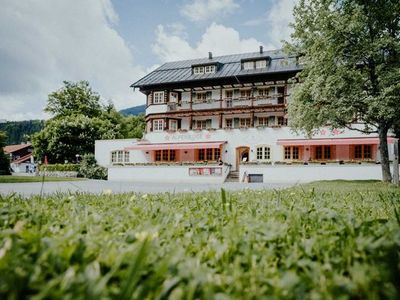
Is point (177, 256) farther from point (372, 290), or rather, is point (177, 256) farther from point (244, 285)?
point (372, 290)

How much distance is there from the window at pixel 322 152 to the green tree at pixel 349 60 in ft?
36.7

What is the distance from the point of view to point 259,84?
1283 inches

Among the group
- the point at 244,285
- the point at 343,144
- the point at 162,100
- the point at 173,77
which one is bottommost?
the point at 244,285

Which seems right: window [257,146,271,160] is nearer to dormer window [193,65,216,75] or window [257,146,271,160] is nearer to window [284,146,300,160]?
window [284,146,300,160]

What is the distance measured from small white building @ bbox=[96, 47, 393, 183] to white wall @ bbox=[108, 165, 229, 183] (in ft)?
0.27

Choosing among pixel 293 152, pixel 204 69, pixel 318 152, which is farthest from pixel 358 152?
pixel 204 69

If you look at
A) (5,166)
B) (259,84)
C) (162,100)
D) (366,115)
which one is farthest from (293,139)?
(5,166)

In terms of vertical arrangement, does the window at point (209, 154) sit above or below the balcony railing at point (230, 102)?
below

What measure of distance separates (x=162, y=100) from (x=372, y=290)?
3513 centimetres

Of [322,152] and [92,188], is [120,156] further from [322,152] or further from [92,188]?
[92,188]

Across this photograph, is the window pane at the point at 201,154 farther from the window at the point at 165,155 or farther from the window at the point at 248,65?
the window at the point at 248,65

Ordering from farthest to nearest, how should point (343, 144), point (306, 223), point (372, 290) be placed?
point (343, 144) < point (306, 223) < point (372, 290)

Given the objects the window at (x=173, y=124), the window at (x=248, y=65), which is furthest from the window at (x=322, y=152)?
the window at (x=173, y=124)

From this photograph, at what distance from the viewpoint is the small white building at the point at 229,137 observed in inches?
997
